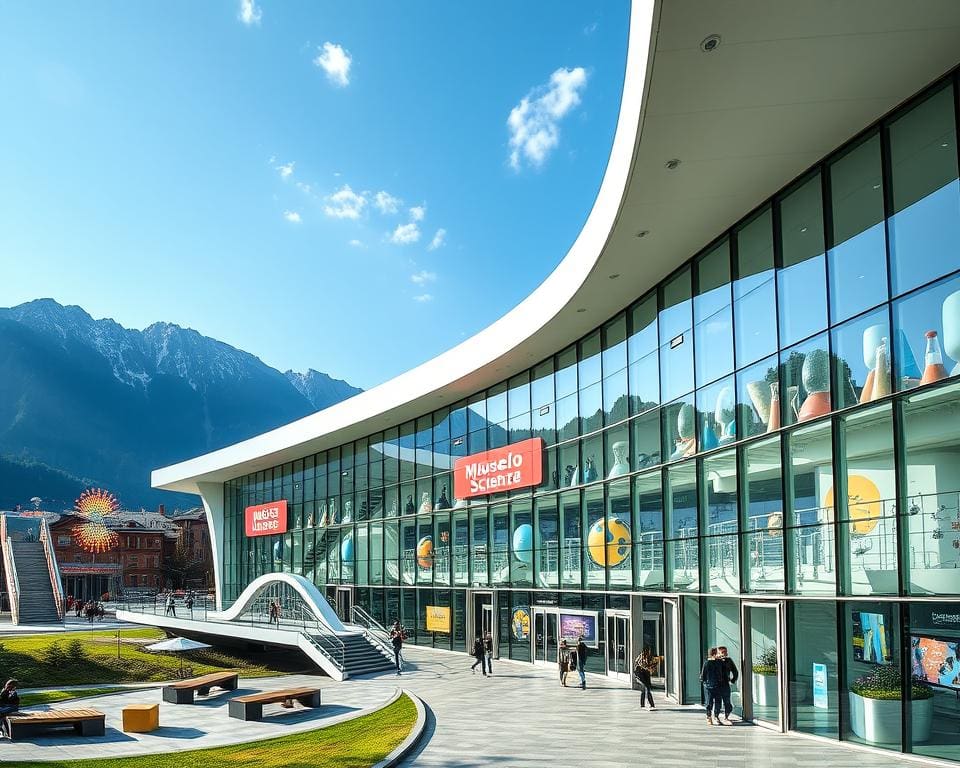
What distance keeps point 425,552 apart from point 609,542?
12.9 metres

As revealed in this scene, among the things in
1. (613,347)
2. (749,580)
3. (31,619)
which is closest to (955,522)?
(749,580)

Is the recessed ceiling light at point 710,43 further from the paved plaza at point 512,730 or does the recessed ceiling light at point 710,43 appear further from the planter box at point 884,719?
the paved plaza at point 512,730

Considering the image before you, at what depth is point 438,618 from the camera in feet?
119

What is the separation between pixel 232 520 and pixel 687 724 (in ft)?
137

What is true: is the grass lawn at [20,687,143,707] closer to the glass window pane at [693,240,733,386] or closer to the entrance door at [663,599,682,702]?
the entrance door at [663,599,682,702]

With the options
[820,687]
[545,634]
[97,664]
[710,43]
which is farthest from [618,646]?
[97,664]

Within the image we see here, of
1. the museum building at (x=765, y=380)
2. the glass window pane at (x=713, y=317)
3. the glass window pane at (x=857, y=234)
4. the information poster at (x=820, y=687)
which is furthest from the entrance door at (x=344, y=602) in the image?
the glass window pane at (x=857, y=234)

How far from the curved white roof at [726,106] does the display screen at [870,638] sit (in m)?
8.20

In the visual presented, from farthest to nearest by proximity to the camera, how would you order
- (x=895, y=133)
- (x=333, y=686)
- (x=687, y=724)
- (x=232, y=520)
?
(x=232, y=520) < (x=333, y=686) < (x=687, y=724) < (x=895, y=133)

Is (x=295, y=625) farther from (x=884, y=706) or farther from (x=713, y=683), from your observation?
(x=884, y=706)

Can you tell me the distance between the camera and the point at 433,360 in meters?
34.1

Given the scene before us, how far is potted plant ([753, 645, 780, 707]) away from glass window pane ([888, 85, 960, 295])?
7845 mm

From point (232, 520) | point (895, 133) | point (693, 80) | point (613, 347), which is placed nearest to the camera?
point (693, 80)

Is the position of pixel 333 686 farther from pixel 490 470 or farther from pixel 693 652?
pixel 693 652
